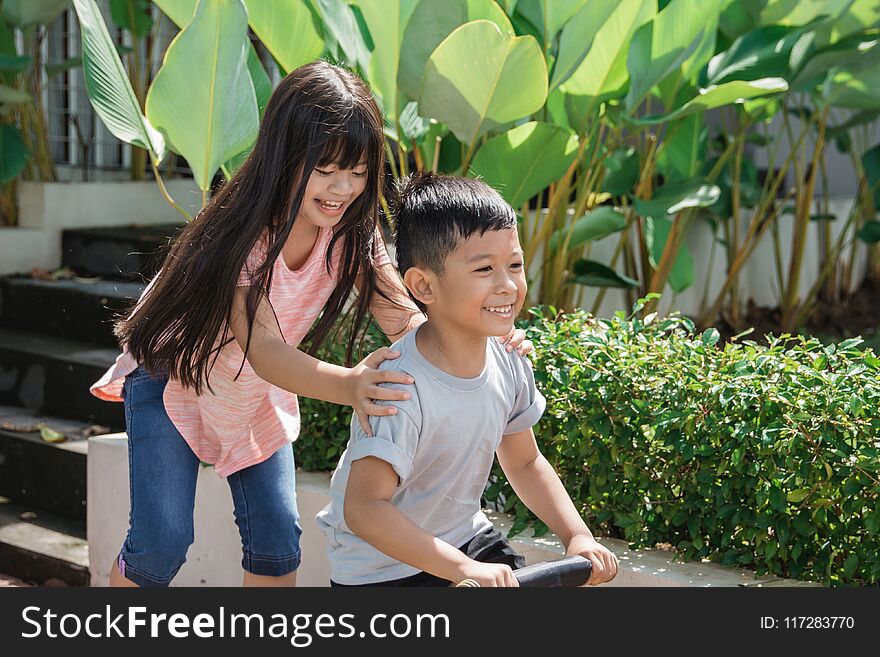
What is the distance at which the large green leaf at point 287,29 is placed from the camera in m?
3.66

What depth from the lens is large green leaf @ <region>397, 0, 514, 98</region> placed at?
3.63 meters

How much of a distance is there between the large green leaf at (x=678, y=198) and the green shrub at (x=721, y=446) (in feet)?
3.95

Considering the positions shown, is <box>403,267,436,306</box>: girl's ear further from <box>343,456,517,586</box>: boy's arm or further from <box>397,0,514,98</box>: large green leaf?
Result: <box>397,0,514,98</box>: large green leaf

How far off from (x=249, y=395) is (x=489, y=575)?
0.99 meters

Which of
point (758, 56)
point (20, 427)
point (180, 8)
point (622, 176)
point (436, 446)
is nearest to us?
point (436, 446)

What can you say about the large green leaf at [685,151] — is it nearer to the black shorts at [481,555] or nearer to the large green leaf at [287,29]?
the large green leaf at [287,29]

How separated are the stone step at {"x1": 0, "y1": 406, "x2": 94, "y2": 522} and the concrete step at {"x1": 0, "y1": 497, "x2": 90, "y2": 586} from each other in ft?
0.26

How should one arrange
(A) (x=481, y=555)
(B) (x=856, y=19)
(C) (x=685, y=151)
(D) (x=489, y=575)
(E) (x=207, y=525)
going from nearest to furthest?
(D) (x=489, y=575)
(A) (x=481, y=555)
(E) (x=207, y=525)
(B) (x=856, y=19)
(C) (x=685, y=151)

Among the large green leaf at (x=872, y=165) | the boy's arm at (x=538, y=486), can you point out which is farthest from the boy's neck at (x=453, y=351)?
the large green leaf at (x=872, y=165)

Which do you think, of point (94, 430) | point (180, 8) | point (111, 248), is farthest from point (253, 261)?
point (111, 248)

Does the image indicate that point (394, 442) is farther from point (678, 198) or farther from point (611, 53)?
point (678, 198)

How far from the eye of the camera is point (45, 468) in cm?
421

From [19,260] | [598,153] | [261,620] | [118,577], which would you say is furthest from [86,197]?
[261,620]

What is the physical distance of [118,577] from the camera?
2629 mm
